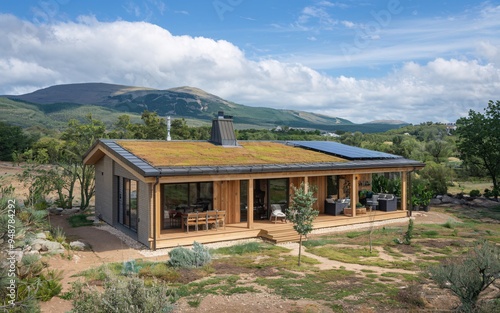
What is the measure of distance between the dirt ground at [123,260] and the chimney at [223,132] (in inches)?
244

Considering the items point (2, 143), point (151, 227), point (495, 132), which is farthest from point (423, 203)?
point (2, 143)

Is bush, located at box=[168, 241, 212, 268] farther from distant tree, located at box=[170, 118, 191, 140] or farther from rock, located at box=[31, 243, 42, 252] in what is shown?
distant tree, located at box=[170, 118, 191, 140]

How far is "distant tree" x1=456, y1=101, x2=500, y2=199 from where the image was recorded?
2695cm

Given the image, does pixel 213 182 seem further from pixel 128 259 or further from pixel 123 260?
pixel 123 260

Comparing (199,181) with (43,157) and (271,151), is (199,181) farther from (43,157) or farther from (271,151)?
(43,157)

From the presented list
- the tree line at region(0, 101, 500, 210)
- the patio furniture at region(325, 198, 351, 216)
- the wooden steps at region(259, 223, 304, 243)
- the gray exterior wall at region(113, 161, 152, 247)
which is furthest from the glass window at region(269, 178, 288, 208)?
the tree line at region(0, 101, 500, 210)

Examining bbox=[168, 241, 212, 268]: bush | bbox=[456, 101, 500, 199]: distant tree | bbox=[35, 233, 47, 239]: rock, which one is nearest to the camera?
bbox=[168, 241, 212, 268]: bush

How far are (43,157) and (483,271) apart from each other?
69.3 feet

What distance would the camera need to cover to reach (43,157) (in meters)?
21.8

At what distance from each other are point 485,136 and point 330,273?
868 inches

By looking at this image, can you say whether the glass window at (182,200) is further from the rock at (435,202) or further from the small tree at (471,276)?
the rock at (435,202)

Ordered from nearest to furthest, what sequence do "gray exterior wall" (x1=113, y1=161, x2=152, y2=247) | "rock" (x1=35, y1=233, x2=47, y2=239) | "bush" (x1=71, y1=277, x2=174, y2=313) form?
"bush" (x1=71, y1=277, x2=174, y2=313) < "rock" (x1=35, y1=233, x2=47, y2=239) < "gray exterior wall" (x1=113, y1=161, x2=152, y2=247)

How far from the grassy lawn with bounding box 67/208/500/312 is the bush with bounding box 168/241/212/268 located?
23 cm

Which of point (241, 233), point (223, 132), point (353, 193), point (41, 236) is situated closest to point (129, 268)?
point (41, 236)
